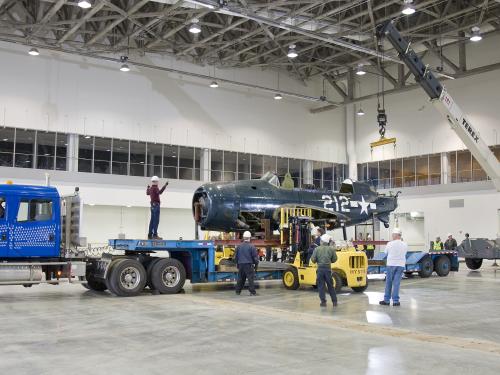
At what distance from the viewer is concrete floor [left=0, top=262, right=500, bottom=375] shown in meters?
7.23

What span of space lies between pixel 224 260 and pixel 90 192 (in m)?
14.5

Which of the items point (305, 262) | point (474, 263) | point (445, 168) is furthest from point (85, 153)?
point (445, 168)

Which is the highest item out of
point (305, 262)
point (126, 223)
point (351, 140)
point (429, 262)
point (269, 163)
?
point (351, 140)

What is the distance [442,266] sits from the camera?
2395 centimetres

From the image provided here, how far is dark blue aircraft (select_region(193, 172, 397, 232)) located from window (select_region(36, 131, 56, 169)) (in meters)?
14.9

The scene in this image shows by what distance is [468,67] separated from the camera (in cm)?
3519

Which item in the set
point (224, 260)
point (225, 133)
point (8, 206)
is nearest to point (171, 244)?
point (224, 260)

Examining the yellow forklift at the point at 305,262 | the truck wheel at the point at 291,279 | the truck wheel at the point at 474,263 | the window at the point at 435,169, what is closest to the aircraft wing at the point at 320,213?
the yellow forklift at the point at 305,262

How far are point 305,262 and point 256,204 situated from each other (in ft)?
9.56

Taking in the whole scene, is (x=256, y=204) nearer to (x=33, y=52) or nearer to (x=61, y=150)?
(x=61, y=150)

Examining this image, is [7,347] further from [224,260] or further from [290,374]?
[224,260]

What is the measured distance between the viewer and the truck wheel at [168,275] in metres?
15.8

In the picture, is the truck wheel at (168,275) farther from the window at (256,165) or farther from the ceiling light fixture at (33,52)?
the window at (256,165)

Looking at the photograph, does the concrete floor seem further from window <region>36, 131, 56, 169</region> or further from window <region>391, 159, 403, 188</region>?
window <region>391, 159, 403, 188</region>
